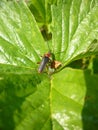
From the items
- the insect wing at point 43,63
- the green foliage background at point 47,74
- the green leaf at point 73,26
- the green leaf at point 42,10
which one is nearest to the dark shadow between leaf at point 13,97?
the green foliage background at point 47,74

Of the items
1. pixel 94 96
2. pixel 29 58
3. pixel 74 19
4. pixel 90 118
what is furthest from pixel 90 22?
pixel 90 118

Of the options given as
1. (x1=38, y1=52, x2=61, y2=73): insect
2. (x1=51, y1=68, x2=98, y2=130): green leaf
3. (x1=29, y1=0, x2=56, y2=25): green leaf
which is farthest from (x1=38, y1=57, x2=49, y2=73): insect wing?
(x1=29, y1=0, x2=56, y2=25): green leaf

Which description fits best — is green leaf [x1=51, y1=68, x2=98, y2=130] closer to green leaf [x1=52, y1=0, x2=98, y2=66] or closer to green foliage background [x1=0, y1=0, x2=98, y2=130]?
green foliage background [x1=0, y1=0, x2=98, y2=130]

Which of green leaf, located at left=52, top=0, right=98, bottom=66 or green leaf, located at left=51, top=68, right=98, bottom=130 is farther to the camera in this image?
green leaf, located at left=52, top=0, right=98, bottom=66

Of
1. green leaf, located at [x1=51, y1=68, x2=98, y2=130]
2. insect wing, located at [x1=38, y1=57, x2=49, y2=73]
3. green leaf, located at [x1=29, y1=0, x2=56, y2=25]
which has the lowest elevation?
green leaf, located at [x1=51, y1=68, x2=98, y2=130]

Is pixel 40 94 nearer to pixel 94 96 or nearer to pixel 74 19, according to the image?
pixel 94 96
